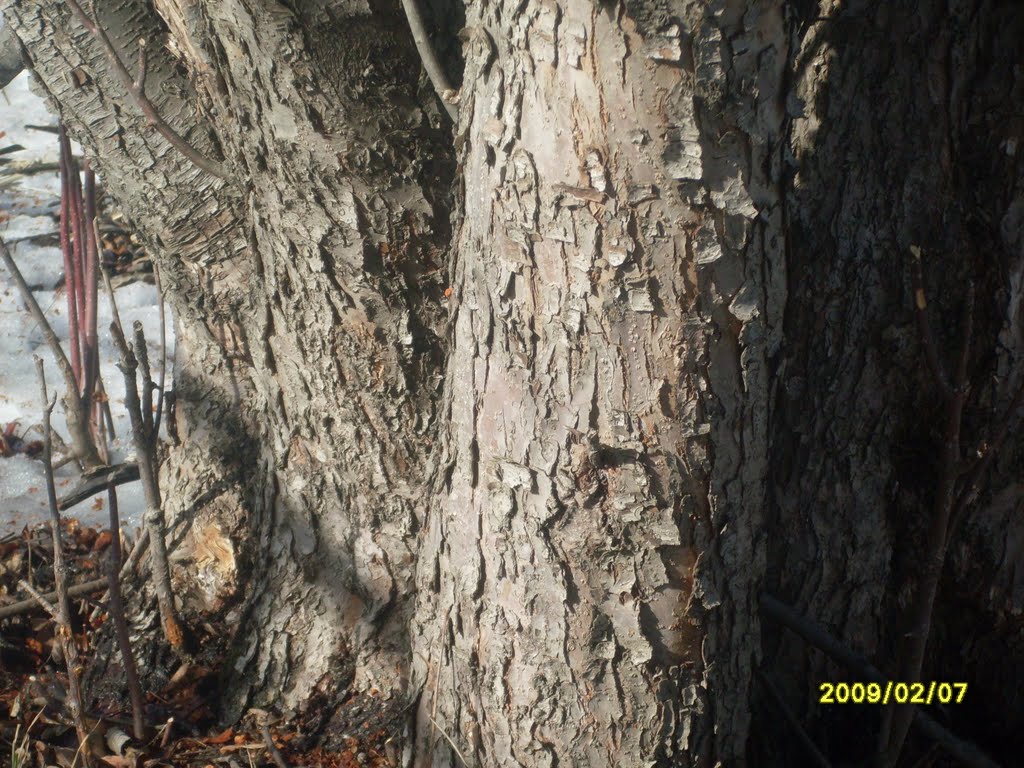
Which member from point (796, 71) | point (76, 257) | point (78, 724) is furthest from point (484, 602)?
point (76, 257)

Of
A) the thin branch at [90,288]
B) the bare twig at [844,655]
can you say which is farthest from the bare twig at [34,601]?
the bare twig at [844,655]

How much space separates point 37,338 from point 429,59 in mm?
3294

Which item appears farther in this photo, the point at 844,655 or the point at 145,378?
the point at 145,378

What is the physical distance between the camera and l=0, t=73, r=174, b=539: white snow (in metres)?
3.26

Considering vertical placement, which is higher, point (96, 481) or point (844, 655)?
point (96, 481)

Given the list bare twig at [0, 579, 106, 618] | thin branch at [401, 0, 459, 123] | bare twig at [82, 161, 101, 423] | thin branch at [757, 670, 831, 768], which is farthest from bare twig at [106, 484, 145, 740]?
thin branch at [757, 670, 831, 768]

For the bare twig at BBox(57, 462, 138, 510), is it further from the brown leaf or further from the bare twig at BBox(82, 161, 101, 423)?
the brown leaf

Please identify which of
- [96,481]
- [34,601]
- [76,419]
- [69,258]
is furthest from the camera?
[76,419]

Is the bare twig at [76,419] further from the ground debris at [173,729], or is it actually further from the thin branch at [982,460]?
the thin branch at [982,460]

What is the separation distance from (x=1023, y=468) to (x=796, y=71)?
109cm
